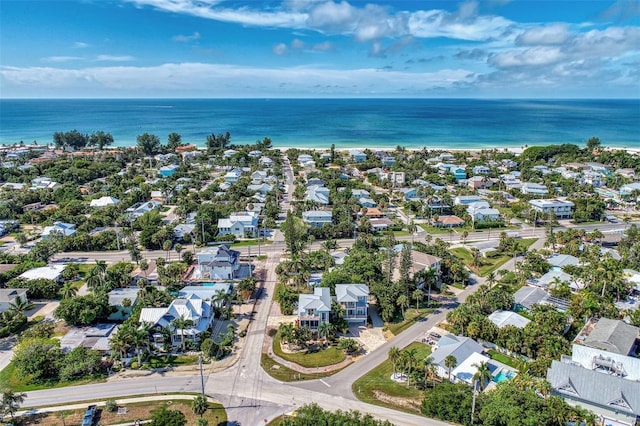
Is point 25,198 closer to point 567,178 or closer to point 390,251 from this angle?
point 390,251

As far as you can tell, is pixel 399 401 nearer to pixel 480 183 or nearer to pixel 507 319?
pixel 507 319

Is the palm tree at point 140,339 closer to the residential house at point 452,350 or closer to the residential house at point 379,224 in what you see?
the residential house at point 452,350

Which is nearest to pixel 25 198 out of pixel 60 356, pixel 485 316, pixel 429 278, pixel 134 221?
pixel 134 221

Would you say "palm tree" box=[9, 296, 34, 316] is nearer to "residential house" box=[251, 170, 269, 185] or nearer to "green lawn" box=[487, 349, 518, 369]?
"green lawn" box=[487, 349, 518, 369]

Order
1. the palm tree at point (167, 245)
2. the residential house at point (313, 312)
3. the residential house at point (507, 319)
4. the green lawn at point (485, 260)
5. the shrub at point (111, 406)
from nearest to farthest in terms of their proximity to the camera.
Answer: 1. the shrub at point (111, 406)
2. the residential house at point (507, 319)
3. the residential house at point (313, 312)
4. the green lawn at point (485, 260)
5. the palm tree at point (167, 245)

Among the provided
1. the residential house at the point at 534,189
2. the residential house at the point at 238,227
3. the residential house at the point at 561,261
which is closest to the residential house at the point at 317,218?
the residential house at the point at 238,227

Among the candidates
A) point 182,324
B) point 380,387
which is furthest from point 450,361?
point 182,324

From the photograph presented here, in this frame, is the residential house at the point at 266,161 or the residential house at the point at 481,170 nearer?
the residential house at the point at 481,170
